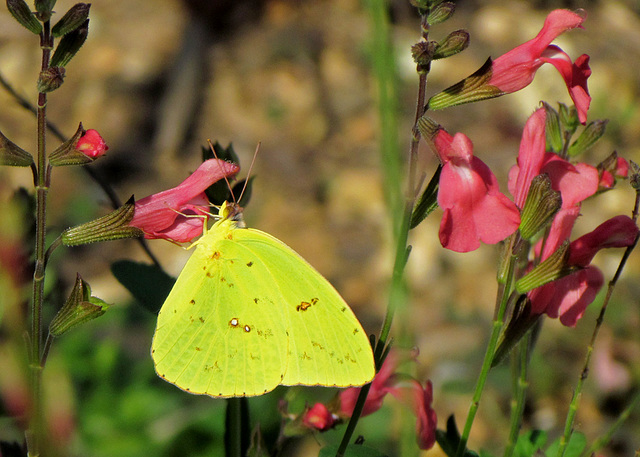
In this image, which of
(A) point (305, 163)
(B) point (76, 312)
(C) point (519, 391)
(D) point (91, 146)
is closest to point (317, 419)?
(C) point (519, 391)

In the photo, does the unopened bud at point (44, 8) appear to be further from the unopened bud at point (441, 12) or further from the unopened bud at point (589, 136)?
the unopened bud at point (589, 136)

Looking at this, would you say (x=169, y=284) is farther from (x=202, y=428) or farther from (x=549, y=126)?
(x=202, y=428)

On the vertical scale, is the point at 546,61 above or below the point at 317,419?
above

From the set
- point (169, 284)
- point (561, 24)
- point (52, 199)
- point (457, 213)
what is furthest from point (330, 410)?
point (52, 199)

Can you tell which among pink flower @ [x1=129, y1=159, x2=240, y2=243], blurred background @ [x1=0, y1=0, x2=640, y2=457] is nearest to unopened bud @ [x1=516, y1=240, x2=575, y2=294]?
pink flower @ [x1=129, y1=159, x2=240, y2=243]

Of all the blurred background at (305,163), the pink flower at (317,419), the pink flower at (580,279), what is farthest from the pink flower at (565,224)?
the blurred background at (305,163)

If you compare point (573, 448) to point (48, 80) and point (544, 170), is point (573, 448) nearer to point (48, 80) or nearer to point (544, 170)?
point (544, 170)
